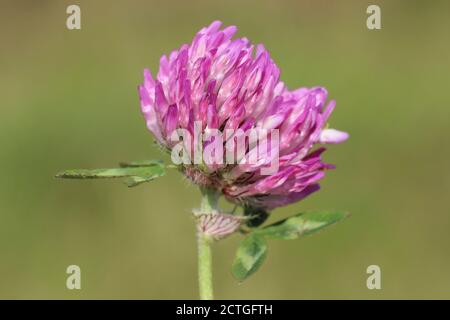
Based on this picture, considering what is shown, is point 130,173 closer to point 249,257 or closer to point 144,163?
point 144,163

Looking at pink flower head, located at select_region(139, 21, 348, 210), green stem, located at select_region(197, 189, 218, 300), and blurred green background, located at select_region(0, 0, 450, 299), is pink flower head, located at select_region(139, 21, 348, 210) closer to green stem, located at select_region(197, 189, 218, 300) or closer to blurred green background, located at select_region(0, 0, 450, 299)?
green stem, located at select_region(197, 189, 218, 300)

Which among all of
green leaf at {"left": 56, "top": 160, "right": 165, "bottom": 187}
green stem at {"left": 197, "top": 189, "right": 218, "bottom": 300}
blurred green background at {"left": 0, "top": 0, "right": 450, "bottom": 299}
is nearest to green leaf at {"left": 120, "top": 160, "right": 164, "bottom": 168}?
green leaf at {"left": 56, "top": 160, "right": 165, "bottom": 187}

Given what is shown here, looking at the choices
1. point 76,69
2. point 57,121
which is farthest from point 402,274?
point 76,69

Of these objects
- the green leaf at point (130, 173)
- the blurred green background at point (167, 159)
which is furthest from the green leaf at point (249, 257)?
the blurred green background at point (167, 159)

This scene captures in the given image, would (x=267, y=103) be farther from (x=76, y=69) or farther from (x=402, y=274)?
(x=76, y=69)

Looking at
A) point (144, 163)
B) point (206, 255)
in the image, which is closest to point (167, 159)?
point (144, 163)

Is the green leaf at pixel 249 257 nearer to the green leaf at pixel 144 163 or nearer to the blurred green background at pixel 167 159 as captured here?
the green leaf at pixel 144 163

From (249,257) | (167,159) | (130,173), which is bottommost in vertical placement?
(249,257)

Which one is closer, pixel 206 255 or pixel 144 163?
pixel 206 255
